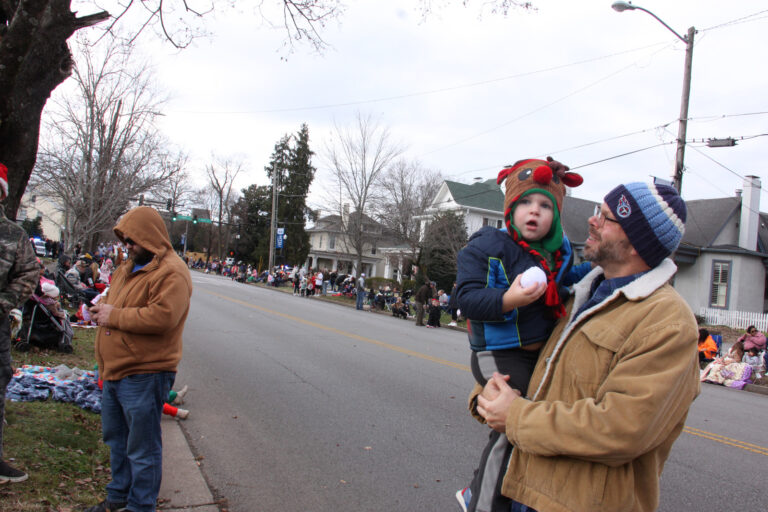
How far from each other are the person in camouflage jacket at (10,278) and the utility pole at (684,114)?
15.5 m

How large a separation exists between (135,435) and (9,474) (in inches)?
48.8

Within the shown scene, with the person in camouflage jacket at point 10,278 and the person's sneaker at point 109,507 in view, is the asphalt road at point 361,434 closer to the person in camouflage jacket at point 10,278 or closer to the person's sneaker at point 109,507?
the person's sneaker at point 109,507

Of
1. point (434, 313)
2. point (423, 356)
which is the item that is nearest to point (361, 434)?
point (423, 356)

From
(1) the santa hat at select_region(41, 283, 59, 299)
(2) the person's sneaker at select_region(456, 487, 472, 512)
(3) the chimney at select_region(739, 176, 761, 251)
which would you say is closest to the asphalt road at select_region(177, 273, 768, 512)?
(2) the person's sneaker at select_region(456, 487, 472, 512)

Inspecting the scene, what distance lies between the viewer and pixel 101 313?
358cm

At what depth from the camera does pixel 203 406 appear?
684cm

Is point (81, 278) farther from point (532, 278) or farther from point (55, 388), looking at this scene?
point (532, 278)

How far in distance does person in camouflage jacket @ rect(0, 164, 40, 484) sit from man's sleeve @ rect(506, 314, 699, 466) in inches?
144

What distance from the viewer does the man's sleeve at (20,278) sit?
3.71m

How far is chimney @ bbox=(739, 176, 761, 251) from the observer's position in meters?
27.1

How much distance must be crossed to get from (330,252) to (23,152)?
65.0m

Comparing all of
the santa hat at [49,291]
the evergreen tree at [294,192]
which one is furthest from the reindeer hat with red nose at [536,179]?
the evergreen tree at [294,192]

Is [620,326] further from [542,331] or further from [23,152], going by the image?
[23,152]

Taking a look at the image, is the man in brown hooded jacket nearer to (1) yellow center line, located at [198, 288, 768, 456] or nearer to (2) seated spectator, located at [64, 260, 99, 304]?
(1) yellow center line, located at [198, 288, 768, 456]
